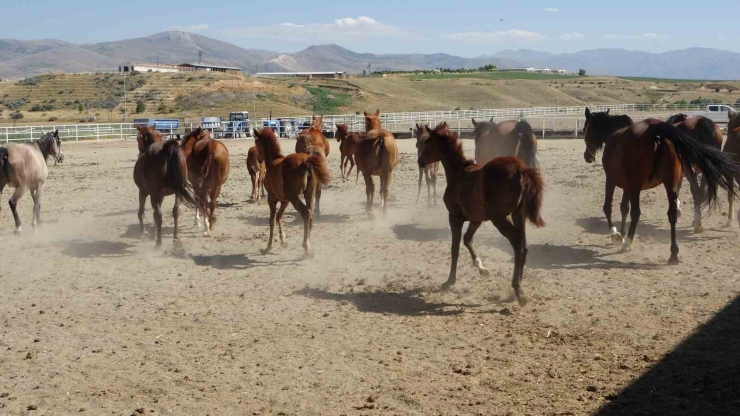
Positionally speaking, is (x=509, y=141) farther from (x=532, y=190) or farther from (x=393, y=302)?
(x=393, y=302)

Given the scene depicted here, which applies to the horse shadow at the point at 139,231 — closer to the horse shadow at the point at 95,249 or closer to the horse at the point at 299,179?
the horse shadow at the point at 95,249

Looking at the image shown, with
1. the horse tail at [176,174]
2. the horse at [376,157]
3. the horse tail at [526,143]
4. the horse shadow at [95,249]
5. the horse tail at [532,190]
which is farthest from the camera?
the horse at [376,157]

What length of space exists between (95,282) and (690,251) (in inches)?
321

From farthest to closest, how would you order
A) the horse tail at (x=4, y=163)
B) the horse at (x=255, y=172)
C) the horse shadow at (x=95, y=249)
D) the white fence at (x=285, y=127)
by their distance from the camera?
the white fence at (x=285, y=127), the horse at (x=255, y=172), the horse tail at (x=4, y=163), the horse shadow at (x=95, y=249)

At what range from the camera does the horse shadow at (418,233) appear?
1198cm

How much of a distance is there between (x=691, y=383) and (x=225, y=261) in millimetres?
6769

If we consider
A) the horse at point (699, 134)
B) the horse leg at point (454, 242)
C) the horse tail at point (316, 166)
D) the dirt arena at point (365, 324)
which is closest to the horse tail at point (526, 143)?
the dirt arena at point (365, 324)

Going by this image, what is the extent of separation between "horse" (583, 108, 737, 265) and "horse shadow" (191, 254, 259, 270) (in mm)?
5271

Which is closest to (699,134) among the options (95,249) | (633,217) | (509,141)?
(633,217)

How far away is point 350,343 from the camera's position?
6.81 m

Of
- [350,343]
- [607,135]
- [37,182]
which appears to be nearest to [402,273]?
[350,343]

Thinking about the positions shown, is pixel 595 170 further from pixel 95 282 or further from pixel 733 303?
pixel 95 282

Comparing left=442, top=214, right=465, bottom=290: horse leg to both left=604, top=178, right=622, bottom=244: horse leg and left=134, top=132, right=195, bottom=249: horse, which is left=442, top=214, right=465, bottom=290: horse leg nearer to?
left=604, top=178, right=622, bottom=244: horse leg

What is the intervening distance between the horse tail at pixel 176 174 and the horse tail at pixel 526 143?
217 inches
